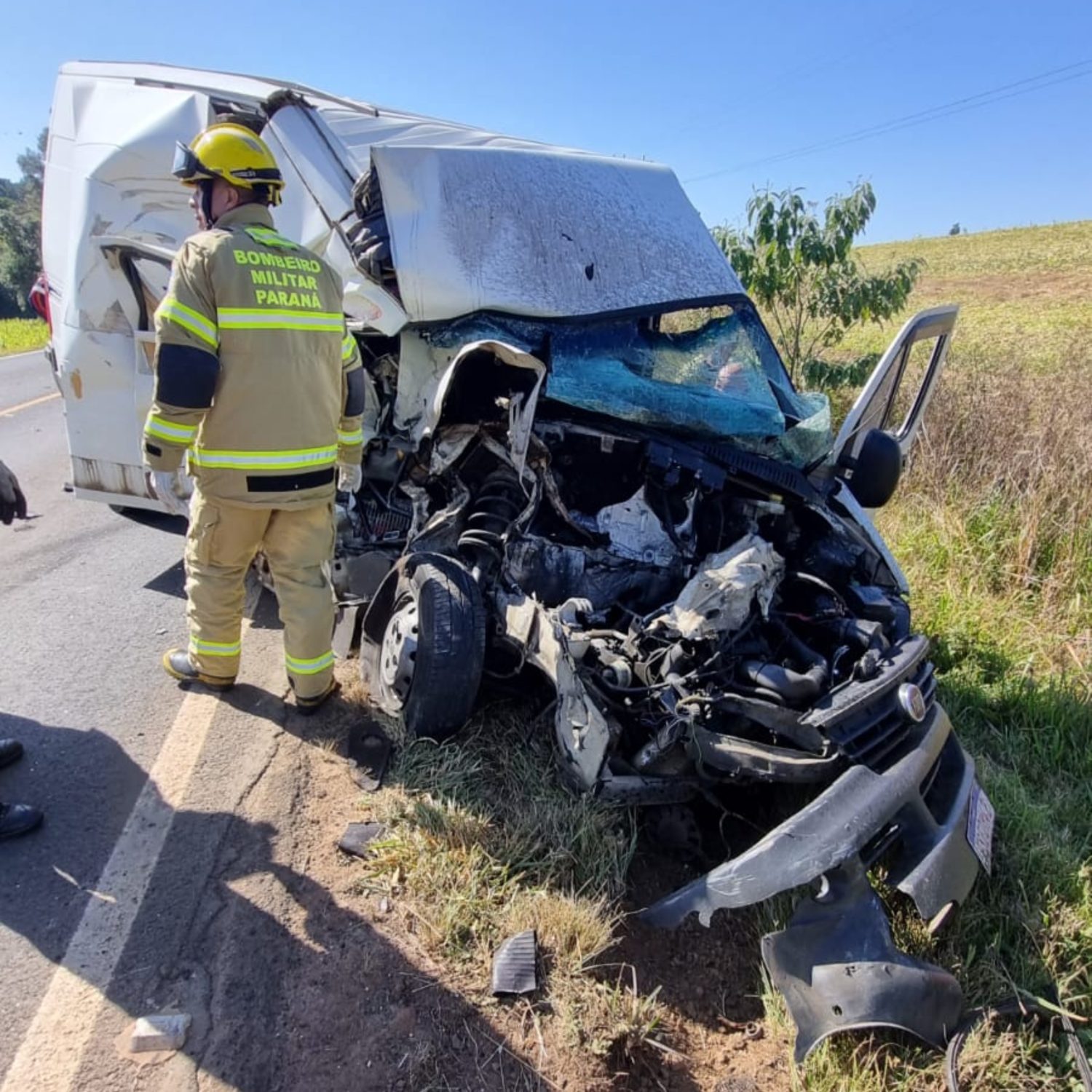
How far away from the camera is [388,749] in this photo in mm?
3023

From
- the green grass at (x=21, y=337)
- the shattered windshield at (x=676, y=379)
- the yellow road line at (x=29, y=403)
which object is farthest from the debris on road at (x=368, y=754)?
the green grass at (x=21, y=337)

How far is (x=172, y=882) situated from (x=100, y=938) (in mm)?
235

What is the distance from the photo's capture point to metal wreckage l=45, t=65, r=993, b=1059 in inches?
84.2

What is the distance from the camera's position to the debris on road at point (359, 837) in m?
2.56

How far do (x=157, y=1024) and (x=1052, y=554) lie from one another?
4671 mm

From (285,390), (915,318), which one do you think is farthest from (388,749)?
(915,318)

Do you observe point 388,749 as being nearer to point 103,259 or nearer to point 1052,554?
point 103,259

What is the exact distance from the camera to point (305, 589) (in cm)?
315

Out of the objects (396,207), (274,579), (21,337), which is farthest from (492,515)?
(21,337)

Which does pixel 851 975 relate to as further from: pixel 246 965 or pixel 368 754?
pixel 368 754

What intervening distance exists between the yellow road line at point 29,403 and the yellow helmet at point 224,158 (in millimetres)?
6851

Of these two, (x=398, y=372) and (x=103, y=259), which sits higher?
(x=103, y=259)

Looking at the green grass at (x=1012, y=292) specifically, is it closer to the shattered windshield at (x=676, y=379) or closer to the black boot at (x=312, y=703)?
the shattered windshield at (x=676, y=379)

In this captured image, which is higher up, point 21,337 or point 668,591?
point 668,591
